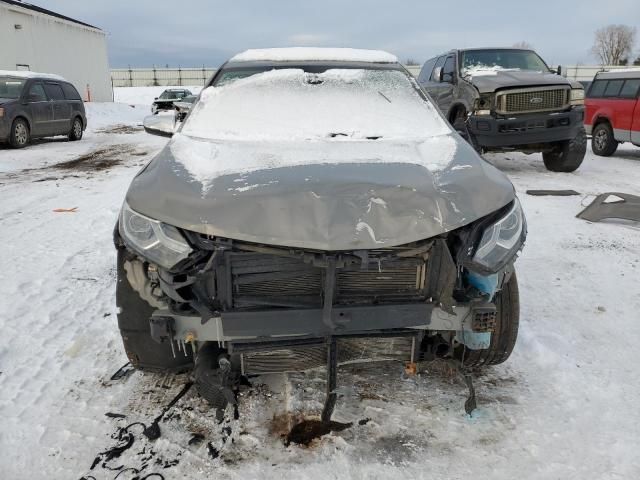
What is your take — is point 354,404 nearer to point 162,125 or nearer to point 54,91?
point 162,125

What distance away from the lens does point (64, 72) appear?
27031mm

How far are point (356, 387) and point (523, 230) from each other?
3.83 feet

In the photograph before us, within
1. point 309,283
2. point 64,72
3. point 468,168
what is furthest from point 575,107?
point 64,72

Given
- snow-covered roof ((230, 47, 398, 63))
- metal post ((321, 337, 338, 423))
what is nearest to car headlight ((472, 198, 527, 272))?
metal post ((321, 337, 338, 423))

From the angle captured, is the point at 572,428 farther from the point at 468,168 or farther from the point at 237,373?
the point at 237,373

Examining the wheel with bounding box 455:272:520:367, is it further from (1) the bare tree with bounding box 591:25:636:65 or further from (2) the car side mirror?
(1) the bare tree with bounding box 591:25:636:65

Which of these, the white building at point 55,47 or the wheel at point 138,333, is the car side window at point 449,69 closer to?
the wheel at point 138,333

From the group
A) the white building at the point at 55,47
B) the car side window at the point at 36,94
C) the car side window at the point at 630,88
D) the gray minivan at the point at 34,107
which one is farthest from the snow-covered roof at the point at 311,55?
the white building at the point at 55,47

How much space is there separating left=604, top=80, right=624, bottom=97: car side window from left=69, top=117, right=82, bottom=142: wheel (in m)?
13.3

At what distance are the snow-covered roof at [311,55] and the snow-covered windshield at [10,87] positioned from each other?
10185mm

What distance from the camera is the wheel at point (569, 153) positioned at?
8633 mm

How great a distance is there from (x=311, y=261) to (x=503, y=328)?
117 centimetres

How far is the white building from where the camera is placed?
2238cm

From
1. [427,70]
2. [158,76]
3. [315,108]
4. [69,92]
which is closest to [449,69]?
[427,70]
